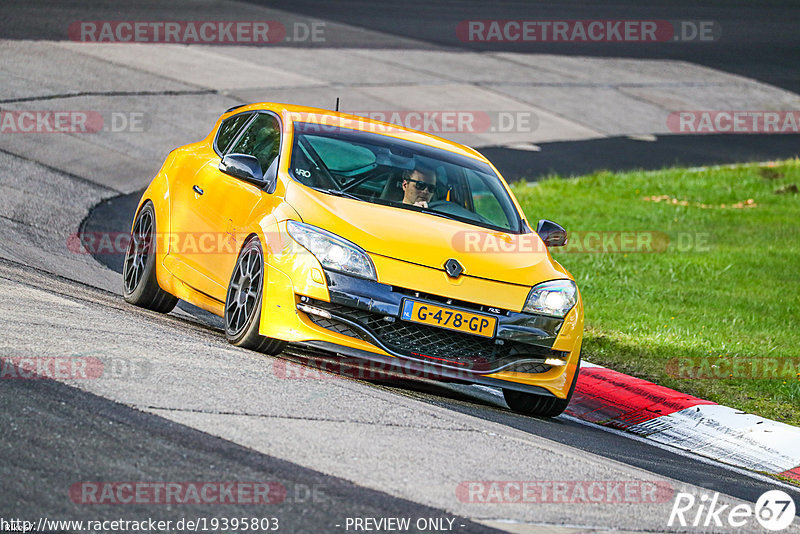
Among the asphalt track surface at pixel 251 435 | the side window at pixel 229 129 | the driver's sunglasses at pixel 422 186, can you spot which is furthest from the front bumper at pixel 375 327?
the side window at pixel 229 129

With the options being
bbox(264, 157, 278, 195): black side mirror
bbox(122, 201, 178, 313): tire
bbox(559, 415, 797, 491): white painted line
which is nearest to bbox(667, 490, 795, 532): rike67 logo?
bbox(559, 415, 797, 491): white painted line

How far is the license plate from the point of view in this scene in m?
7.45

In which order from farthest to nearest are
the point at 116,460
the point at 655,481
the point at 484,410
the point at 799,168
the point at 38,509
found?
the point at 799,168, the point at 484,410, the point at 655,481, the point at 116,460, the point at 38,509

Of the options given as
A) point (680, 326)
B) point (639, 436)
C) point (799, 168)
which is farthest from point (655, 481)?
point (799, 168)

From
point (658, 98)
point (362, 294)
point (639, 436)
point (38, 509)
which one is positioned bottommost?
point (639, 436)

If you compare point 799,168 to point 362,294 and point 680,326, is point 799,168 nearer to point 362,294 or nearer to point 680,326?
point 680,326

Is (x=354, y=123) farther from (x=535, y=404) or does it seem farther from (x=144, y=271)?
(x=535, y=404)

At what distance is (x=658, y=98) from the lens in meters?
27.9

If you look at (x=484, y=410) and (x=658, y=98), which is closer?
(x=484, y=410)

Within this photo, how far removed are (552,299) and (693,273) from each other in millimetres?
6732

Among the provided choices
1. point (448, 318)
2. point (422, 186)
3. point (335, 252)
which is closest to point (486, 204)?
point (422, 186)

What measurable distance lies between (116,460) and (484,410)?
331cm

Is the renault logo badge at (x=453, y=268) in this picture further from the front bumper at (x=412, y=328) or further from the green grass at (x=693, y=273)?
the green grass at (x=693, y=273)

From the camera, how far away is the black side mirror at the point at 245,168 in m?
8.25
